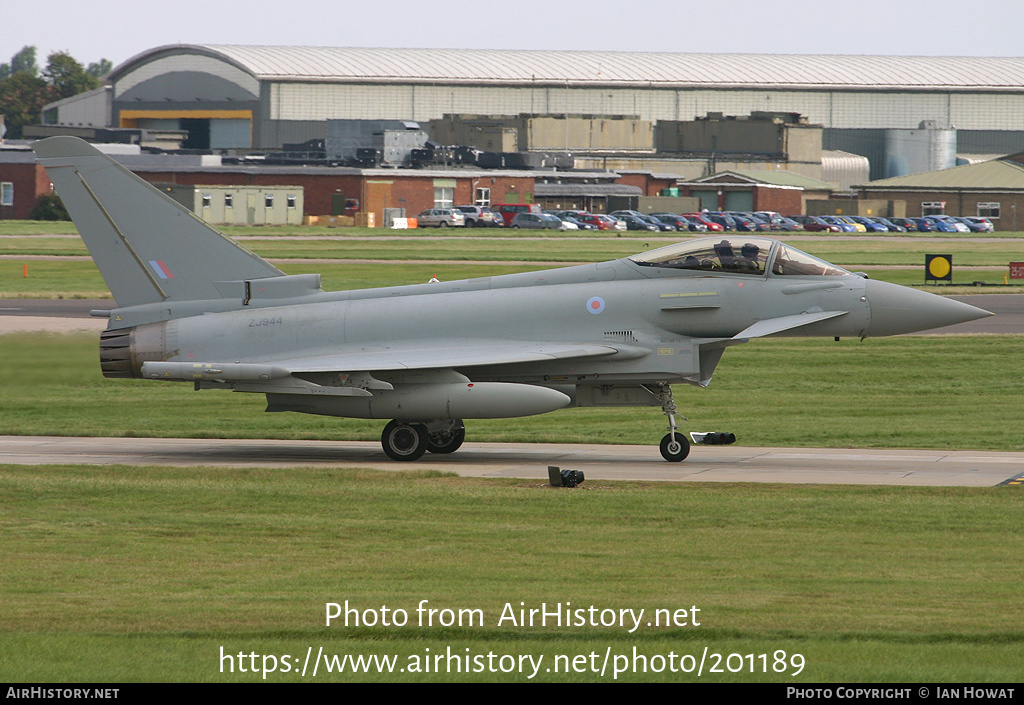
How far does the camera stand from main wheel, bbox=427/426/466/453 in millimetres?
21016

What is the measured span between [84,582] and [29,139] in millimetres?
105534

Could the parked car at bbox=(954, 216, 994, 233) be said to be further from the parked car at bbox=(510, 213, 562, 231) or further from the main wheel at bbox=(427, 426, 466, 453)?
the main wheel at bbox=(427, 426, 466, 453)

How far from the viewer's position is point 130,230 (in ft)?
67.9

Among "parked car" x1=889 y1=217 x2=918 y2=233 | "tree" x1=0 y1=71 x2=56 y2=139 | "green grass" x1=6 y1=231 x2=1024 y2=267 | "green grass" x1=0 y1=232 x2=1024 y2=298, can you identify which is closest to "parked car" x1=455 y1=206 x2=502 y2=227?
"green grass" x1=6 y1=231 x2=1024 y2=267

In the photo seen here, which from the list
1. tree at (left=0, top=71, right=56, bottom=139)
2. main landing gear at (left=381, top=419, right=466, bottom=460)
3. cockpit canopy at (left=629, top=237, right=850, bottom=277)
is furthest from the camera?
tree at (left=0, top=71, right=56, bottom=139)

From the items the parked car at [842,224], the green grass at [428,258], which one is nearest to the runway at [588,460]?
the green grass at [428,258]

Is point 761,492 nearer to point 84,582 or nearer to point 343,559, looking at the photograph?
point 343,559

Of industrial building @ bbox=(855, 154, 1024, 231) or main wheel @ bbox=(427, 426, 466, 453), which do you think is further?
Answer: industrial building @ bbox=(855, 154, 1024, 231)

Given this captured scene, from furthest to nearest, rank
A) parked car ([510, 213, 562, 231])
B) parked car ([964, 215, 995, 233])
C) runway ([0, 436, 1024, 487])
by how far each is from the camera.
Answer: parked car ([964, 215, 995, 233]) < parked car ([510, 213, 562, 231]) < runway ([0, 436, 1024, 487])

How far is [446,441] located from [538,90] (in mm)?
120094

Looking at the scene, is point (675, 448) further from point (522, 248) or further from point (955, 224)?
point (955, 224)

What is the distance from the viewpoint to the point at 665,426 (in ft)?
80.0

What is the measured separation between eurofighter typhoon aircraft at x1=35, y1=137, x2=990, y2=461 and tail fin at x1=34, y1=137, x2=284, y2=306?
23mm

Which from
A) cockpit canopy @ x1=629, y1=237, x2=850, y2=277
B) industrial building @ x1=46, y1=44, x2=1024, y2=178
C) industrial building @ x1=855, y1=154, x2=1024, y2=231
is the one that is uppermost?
industrial building @ x1=46, y1=44, x2=1024, y2=178
